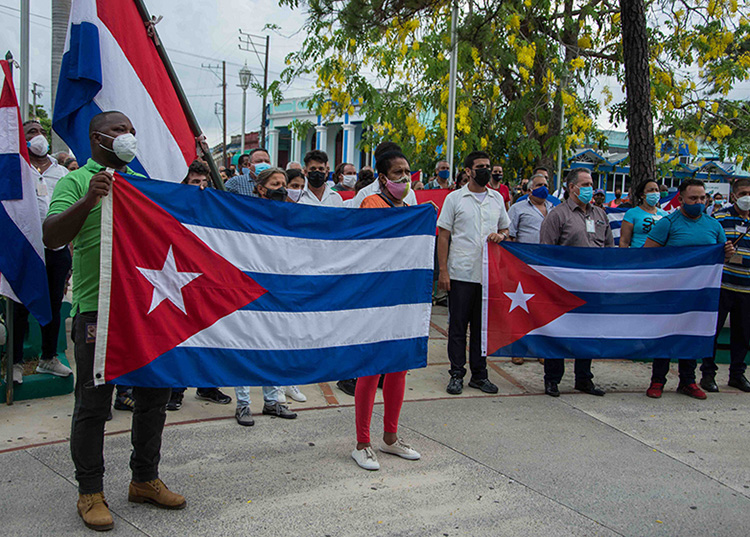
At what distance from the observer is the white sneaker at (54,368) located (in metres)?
5.13

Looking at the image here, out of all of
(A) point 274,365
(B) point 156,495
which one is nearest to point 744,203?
(A) point 274,365

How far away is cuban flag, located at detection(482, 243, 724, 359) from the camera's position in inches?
229

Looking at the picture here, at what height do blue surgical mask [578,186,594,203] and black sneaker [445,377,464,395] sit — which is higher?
blue surgical mask [578,186,594,203]

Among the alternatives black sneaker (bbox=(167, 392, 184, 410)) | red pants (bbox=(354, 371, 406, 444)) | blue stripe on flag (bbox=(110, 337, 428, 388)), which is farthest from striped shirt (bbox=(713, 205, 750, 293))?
black sneaker (bbox=(167, 392, 184, 410))

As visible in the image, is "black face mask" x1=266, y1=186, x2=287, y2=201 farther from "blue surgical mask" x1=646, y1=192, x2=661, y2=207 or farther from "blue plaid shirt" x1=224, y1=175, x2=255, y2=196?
"blue surgical mask" x1=646, y1=192, x2=661, y2=207

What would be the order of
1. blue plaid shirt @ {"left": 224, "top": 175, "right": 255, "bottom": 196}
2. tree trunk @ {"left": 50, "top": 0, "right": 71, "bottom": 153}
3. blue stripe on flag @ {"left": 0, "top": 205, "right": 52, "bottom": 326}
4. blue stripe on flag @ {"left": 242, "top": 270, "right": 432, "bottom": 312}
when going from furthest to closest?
tree trunk @ {"left": 50, "top": 0, "right": 71, "bottom": 153}
blue plaid shirt @ {"left": 224, "top": 175, "right": 255, "bottom": 196}
blue stripe on flag @ {"left": 0, "top": 205, "right": 52, "bottom": 326}
blue stripe on flag @ {"left": 242, "top": 270, "right": 432, "bottom": 312}

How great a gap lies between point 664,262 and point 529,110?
807 centimetres

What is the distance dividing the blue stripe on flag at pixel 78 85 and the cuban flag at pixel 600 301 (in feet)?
11.4

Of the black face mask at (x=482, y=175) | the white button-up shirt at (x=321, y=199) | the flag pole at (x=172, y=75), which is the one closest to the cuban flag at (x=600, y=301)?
the black face mask at (x=482, y=175)

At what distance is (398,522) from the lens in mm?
3377

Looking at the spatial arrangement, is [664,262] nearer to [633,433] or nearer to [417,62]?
[633,433]

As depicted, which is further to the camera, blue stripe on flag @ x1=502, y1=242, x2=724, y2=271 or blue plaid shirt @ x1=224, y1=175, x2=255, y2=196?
blue plaid shirt @ x1=224, y1=175, x2=255, y2=196

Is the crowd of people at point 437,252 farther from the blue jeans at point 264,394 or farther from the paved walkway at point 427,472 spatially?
the paved walkway at point 427,472

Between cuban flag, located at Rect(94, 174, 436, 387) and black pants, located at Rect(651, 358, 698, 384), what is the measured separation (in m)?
2.90
